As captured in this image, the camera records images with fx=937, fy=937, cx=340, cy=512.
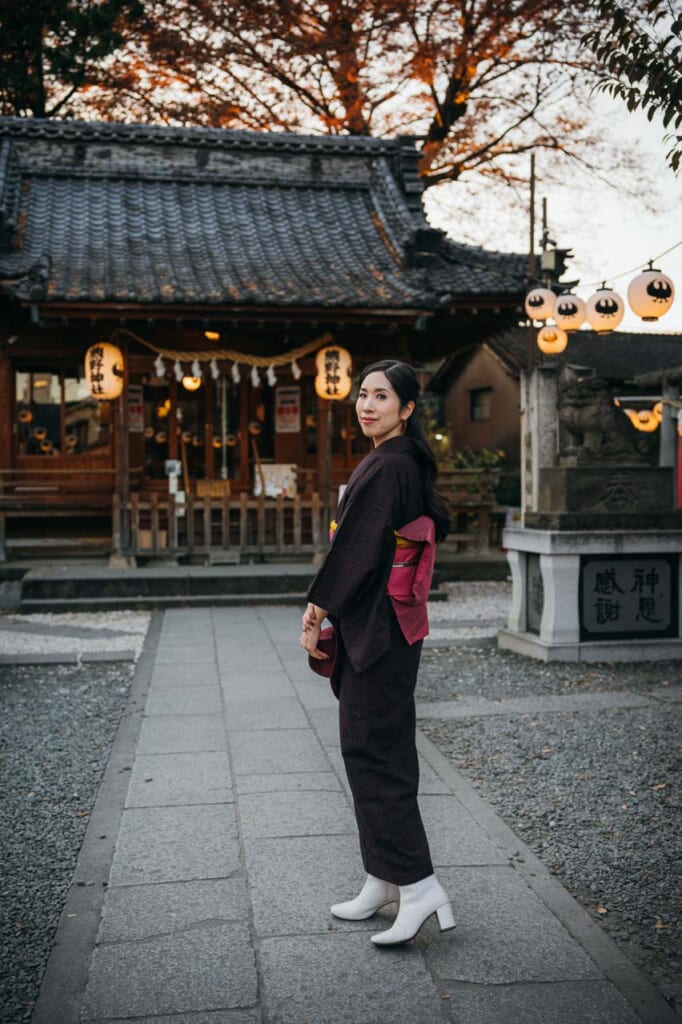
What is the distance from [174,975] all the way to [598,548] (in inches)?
238

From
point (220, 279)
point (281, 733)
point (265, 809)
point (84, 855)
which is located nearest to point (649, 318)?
point (220, 279)

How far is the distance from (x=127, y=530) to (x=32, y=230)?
17.2ft

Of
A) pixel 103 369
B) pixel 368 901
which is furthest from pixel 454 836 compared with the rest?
pixel 103 369

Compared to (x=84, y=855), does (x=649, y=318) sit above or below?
above

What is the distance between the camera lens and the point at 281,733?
593 centimetres

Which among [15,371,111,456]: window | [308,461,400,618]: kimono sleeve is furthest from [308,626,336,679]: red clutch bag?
[15,371,111,456]: window

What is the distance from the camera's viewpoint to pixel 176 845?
4070 mm

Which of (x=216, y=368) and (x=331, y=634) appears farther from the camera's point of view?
(x=216, y=368)

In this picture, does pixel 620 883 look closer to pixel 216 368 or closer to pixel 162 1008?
pixel 162 1008

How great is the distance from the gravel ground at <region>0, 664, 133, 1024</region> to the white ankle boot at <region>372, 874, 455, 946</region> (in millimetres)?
1153

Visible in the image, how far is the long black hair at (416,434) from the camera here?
336 centimetres

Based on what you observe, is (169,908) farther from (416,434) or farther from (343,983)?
(416,434)

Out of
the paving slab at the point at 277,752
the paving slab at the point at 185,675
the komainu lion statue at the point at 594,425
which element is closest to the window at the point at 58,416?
the paving slab at the point at 185,675

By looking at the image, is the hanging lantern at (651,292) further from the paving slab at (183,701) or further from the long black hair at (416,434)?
the long black hair at (416,434)
